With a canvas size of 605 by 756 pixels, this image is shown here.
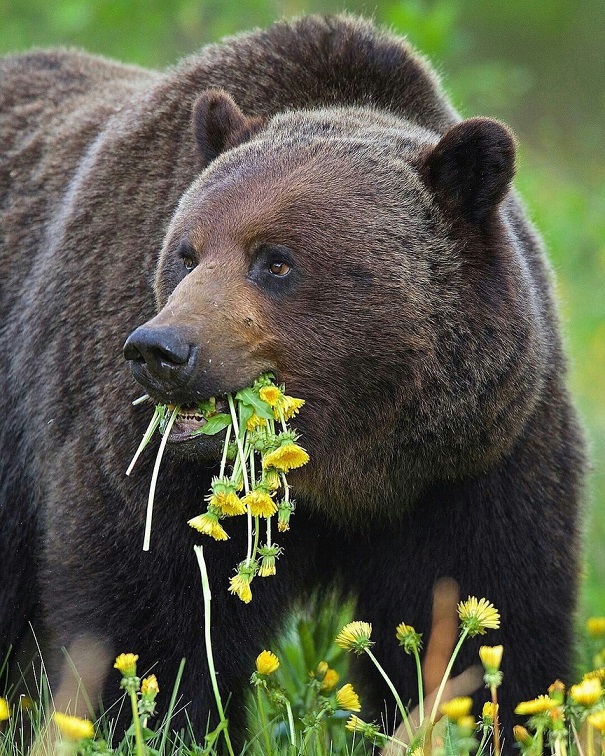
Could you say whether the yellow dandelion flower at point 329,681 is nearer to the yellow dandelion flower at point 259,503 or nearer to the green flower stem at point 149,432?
the yellow dandelion flower at point 259,503

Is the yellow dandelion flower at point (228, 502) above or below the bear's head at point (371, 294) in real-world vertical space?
below

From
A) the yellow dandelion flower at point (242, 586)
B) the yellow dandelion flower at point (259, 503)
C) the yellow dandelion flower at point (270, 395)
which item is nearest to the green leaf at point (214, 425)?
the yellow dandelion flower at point (270, 395)

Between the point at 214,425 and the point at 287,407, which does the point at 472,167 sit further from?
the point at 214,425

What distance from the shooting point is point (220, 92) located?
509cm

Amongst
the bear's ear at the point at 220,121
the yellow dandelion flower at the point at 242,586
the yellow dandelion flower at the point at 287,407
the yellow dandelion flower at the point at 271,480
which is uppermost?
the bear's ear at the point at 220,121

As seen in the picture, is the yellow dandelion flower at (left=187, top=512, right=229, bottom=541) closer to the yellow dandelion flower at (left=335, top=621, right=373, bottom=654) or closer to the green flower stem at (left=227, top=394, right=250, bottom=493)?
the green flower stem at (left=227, top=394, right=250, bottom=493)

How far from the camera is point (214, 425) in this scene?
4.27 metres

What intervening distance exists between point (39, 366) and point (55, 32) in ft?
37.1

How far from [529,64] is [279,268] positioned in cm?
1620

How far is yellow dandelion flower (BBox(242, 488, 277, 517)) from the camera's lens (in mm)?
4191

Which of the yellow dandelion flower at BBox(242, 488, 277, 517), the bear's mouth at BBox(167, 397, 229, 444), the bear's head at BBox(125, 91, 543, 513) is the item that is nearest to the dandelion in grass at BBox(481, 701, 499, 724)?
the yellow dandelion flower at BBox(242, 488, 277, 517)

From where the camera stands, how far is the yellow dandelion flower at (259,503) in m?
4.19

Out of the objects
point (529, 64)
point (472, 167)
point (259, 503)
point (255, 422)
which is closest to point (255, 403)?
point (255, 422)

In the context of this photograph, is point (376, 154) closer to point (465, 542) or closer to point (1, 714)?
point (465, 542)
